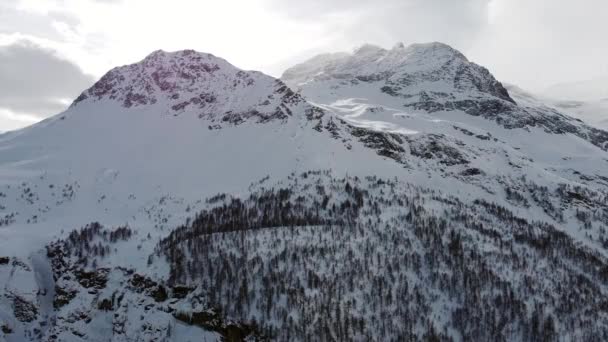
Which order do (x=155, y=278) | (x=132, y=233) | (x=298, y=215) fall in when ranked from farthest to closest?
(x=298, y=215) → (x=132, y=233) → (x=155, y=278)

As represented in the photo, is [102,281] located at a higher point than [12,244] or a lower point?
lower

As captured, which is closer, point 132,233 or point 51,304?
point 51,304

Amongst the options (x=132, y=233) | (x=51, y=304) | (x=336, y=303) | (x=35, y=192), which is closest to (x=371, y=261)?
(x=336, y=303)

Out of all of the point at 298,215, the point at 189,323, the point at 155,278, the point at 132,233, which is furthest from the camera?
the point at 298,215

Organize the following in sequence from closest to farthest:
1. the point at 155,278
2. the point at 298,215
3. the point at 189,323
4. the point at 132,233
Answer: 1. the point at 189,323
2. the point at 155,278
3. the point at 132,233
4. the point at 298,215

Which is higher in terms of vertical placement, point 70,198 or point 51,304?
point 70,198

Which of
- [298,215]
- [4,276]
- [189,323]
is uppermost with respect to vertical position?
[298,215]

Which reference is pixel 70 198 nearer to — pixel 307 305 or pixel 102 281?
pixel 102 281

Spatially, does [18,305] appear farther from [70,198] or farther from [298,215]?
[298,215]

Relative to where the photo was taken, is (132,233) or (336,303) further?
(132,233)

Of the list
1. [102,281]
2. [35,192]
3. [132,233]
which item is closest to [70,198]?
[35,192]
